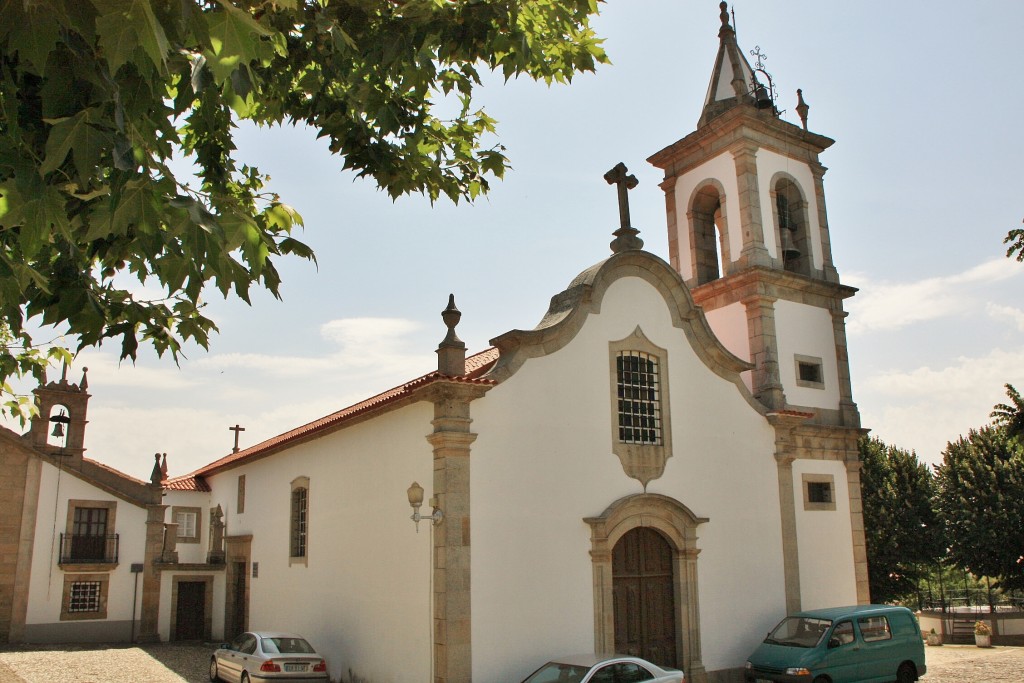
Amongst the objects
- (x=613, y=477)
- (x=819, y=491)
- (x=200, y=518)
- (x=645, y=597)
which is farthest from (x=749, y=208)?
(x=200, y=518)

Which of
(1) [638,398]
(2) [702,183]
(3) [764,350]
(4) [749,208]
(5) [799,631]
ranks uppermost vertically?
(2) [702,183]

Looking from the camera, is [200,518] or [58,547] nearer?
[58,547]

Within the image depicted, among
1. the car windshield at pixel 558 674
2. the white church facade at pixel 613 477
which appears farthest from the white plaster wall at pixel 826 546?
the car windshield at pixel 558 674

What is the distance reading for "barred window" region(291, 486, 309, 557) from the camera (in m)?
18.3

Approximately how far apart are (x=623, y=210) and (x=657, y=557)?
6459 millimetres

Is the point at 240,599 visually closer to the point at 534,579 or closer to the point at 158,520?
the point at 158,520

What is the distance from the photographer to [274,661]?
13969mm

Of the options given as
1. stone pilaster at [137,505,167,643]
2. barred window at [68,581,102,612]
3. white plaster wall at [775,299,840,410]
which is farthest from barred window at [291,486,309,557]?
white plaster wall at [775,299,840,410]

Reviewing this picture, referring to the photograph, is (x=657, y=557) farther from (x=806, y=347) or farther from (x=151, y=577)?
(x=151, y=577)

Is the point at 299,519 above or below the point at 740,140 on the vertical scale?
below

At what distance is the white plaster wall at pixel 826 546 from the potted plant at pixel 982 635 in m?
8.55

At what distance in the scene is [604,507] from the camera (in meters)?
14.1

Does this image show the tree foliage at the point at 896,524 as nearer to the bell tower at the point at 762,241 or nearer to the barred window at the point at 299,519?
the bell tower at the point at 762,241

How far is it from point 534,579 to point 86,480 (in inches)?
682
